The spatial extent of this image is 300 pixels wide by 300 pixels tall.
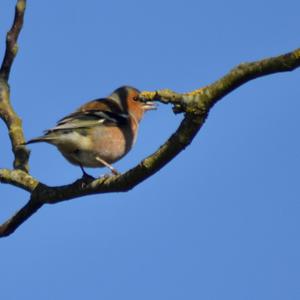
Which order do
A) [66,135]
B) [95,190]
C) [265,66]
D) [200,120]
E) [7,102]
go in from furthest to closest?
[66,135] < [7,102] < [95,190] < [200,120] < [265,66]

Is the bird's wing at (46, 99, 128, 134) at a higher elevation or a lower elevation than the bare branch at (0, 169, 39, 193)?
Answer: higher

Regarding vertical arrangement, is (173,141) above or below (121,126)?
below

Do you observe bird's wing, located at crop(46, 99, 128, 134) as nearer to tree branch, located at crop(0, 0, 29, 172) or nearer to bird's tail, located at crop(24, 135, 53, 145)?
bird's tail, located at crop(24, 135, 53, 145)

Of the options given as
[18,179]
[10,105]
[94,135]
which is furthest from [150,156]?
[94,135]

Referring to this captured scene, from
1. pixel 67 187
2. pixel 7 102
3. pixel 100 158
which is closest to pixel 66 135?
pixel 100 158

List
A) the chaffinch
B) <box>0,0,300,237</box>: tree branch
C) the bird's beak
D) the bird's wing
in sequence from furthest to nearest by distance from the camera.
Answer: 1. the bird's beak
2. the bird's wing
3. the chaffinch
4. <box>0,0,300,237</box>: tree branch


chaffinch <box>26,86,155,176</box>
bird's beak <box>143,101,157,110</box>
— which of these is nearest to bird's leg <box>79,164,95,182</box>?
chaffinch <box>26,86,155,176</box>

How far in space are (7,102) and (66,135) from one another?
1271mm

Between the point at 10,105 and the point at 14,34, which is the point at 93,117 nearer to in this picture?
the point at 10,105

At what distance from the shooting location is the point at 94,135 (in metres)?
9.61

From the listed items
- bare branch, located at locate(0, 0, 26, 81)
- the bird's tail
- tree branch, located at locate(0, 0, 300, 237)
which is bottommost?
tree branch, located at locate(0, 0, 300, 237)

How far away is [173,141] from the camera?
4.99 m

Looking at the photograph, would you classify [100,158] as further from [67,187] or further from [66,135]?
[67,187]

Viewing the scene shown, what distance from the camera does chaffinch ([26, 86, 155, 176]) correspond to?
9.19 meters
